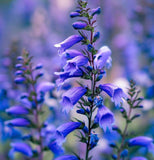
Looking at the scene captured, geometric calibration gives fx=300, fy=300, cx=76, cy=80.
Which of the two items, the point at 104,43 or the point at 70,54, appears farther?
the point at 104,43

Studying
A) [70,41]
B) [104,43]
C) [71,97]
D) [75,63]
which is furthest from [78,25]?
[104,43]

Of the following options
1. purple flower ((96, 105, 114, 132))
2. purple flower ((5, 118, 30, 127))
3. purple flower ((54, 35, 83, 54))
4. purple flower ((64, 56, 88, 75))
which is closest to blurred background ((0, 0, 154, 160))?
purple flower ((5, 118, 30, 127))

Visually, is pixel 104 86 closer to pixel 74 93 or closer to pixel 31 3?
pixel 74 93

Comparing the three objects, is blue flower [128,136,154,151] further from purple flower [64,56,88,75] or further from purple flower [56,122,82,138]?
purple flower [64,56,88,75]

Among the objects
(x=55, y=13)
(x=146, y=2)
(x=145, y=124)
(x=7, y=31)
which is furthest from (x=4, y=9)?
(x=145, y=124)

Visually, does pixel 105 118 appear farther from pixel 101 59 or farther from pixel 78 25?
pixel 78 25
